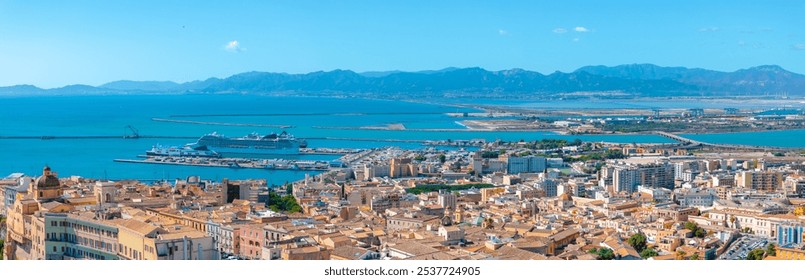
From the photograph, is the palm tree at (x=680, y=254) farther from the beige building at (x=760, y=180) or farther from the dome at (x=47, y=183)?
the beige building at (x=760, y=180)

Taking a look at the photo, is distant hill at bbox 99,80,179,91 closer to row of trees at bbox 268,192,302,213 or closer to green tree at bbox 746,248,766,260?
row of trees at bbox 268,192,302,213

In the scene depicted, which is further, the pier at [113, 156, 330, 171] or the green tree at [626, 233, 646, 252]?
the pier at [113, 156, 330, 171]

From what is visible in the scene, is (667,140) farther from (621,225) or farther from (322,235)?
(322,235)

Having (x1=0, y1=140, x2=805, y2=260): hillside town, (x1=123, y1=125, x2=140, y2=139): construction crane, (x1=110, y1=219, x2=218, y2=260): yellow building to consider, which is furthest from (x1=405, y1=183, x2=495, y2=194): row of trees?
(x1=123, y1=125, x2=140, y2=139): construction crane

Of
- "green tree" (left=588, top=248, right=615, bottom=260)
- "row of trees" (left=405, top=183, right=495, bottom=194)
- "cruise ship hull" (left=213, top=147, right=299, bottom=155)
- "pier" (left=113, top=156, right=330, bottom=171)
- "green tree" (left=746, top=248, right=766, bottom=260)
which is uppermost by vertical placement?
"green tree" (left=588, top=248, right=615, bottom=260)

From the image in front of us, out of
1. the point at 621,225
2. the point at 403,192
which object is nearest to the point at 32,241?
the point at 621,225

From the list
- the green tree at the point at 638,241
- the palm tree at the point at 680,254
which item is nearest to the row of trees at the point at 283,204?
the green tree at the point at 638,241
